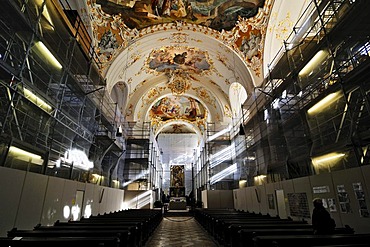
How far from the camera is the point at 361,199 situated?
3.55 meters

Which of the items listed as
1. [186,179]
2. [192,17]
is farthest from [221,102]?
[186,179]

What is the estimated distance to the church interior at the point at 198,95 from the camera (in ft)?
13.2

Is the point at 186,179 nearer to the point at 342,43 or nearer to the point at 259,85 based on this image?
the point at 259,85

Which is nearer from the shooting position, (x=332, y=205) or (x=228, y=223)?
(x=332, y=205)

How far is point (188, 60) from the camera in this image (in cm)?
1313

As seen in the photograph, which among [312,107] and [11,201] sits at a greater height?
[312,107]

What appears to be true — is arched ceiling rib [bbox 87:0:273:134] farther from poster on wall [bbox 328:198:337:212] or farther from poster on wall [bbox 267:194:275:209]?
poster on wall [bbox 328:198:337:212]

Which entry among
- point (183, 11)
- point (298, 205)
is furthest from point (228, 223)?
point (183, 11)

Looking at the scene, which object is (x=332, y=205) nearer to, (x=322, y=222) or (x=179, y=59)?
(x=322, y=222)

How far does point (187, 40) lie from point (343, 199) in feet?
32.0

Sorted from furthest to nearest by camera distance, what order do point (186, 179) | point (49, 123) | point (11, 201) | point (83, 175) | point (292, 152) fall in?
point (186, 179)
point (83, 175)
point (292, 152)
point (49, 123)
point (11, 201)

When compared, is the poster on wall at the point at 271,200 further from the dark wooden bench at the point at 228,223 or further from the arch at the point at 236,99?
the arch at the point at 236,99

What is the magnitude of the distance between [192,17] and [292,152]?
290 inches

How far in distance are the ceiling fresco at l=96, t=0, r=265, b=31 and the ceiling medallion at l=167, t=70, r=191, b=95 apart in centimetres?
453
